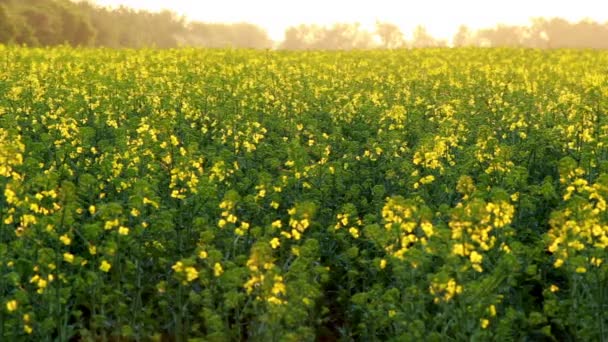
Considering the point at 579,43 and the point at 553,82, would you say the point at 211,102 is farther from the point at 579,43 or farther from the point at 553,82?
the point at 579,43

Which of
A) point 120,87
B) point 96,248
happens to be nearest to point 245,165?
point 96,248

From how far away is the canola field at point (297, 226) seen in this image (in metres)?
7.59

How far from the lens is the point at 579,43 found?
92.3m

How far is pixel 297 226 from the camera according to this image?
8844 mm

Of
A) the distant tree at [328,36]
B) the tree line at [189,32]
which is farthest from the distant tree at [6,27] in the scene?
the distant tree at [328,36]

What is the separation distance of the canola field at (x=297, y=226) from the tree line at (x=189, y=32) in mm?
20978

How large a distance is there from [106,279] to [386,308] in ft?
9.51

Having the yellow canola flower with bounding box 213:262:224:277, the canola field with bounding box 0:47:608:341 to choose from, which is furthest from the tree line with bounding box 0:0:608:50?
the yellow canola flower with bounding box 213:262:224:277

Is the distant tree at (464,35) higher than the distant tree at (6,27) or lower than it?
lower

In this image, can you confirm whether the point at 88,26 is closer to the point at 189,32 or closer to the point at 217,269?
the point at 189,32

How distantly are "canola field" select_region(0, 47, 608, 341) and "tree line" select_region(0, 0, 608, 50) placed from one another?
826 inches

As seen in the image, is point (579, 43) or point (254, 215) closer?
point (254, 215)

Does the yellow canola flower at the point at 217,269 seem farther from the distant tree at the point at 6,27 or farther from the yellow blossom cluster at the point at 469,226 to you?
the distant tree at the point at 6,27

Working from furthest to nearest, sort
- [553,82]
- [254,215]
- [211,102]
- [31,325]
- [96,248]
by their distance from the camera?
[553,82], [211,102], [254,215], [96,248], [31,325]
